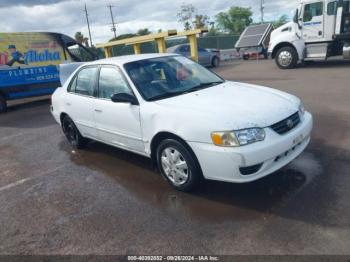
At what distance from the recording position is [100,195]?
162 inches

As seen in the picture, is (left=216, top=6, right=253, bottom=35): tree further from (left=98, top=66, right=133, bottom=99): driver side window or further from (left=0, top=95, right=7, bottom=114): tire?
(left=98, top=66, right=133, bottom=99): driver side window

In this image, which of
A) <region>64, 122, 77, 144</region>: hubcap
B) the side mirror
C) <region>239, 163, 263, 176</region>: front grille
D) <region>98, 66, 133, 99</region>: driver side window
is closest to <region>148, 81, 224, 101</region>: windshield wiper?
the side mirror

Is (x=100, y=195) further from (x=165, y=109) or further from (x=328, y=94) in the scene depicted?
(x=328, y=94)

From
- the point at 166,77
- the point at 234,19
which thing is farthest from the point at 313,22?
the point at 234,19

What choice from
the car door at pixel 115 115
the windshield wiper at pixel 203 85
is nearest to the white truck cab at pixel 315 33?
the windshield wiper at pixel 203 85

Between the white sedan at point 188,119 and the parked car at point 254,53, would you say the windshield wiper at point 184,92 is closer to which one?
the white sedan at point 188,119

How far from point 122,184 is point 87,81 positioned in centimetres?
183

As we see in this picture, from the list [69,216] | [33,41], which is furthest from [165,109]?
[33,41]

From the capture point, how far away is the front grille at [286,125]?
11.4 feet

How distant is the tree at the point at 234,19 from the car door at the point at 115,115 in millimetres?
75362

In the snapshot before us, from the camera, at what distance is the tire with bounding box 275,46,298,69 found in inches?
549

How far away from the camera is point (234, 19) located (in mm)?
77062

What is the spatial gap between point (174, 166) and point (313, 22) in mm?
11883

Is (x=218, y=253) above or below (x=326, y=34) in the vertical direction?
below
